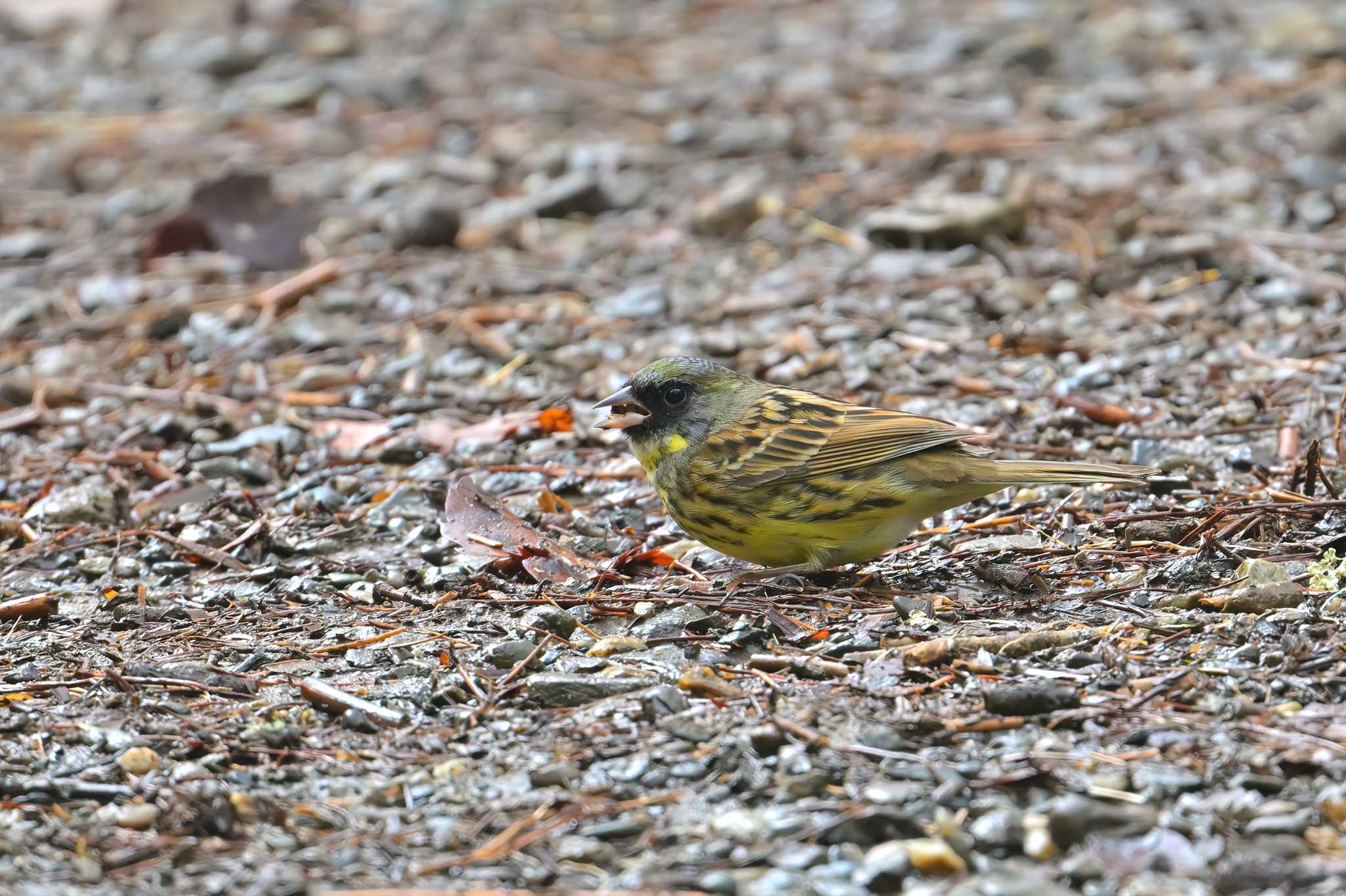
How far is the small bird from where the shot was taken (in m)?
4.95

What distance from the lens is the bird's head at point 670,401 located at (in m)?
5.25

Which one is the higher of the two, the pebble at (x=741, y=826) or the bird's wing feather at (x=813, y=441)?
the bird's wing feather at (x=813, y=441)

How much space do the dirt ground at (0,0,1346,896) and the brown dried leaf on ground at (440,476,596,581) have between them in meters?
0.03

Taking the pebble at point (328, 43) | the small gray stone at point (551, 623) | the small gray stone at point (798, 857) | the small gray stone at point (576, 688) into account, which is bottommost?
the small gray stone at point (551, 623)

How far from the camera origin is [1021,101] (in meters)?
10.9

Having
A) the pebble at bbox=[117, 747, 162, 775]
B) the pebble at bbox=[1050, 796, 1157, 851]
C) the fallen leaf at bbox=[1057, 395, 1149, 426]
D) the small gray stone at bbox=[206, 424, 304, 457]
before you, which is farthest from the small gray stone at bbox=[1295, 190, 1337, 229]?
the pebble at bbox=[117, 747, 162, 775]

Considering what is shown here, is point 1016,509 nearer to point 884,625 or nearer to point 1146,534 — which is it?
point 1146,534

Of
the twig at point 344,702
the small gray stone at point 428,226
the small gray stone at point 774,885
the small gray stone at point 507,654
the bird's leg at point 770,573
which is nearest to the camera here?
the small gray stone at point 774,885

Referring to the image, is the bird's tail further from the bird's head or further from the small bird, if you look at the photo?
the bird's head

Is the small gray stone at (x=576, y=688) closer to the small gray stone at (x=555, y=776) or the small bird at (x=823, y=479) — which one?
the small gray stone at (x=555, y=776)

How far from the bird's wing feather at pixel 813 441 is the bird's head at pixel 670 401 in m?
0.12

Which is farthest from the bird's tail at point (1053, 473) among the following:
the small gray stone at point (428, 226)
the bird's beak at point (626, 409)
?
the small gray stone at point (428, 226)

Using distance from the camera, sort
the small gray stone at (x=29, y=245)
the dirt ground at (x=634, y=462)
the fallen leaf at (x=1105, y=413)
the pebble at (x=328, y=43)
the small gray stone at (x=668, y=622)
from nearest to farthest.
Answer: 1. the dirt ground at (x=634, y=462)
2. the small gray stone at (x=668, y=622)
3. the fallen leaf at (x=1105, y=413)
4. the small gray stone at (x=29, y=245)
5. the pebble at (x=328, y=43)

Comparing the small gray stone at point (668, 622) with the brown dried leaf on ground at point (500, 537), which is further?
the brown dried leaf on ground at point (500, 537)
